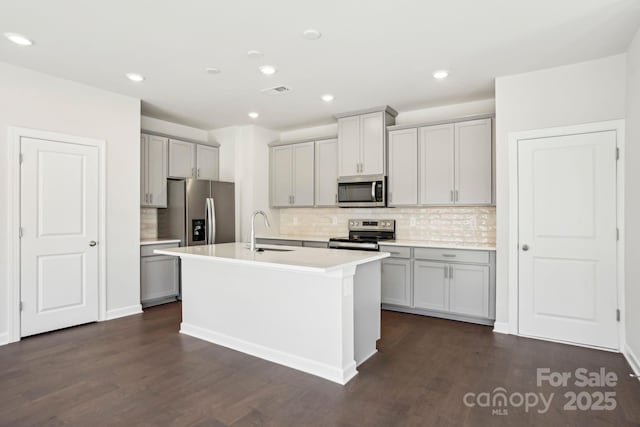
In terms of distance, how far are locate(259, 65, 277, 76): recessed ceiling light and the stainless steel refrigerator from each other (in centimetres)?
212

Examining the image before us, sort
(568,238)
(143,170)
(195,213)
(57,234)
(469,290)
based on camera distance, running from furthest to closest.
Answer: (195,213) < (143,170) < (469,290) < (57,234) < (568,238)

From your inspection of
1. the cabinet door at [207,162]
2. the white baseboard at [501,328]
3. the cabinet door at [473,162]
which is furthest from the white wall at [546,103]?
the cabinet door at [207,162]

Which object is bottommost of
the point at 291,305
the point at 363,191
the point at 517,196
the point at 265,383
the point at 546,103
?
the point at 265,383

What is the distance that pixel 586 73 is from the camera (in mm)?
3326

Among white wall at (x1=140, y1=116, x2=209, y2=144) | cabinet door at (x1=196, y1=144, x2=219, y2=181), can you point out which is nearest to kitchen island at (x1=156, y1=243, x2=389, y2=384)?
cabinet door at (x1=196, y1=144, x2=219, y2=181)

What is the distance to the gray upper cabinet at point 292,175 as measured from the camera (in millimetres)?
5648

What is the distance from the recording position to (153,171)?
4.96 m

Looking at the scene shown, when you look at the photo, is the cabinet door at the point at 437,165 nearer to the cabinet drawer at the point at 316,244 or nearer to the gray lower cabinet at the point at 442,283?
the gray lower cabinet at the point at 442,283

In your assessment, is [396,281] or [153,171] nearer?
[396,281]

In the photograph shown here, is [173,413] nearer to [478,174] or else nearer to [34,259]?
[34,259]

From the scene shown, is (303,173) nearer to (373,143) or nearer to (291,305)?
(373,143)

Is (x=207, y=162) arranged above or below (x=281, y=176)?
above

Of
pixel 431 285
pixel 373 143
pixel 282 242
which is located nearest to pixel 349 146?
pixel 373 143

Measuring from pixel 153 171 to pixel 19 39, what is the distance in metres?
2.21
